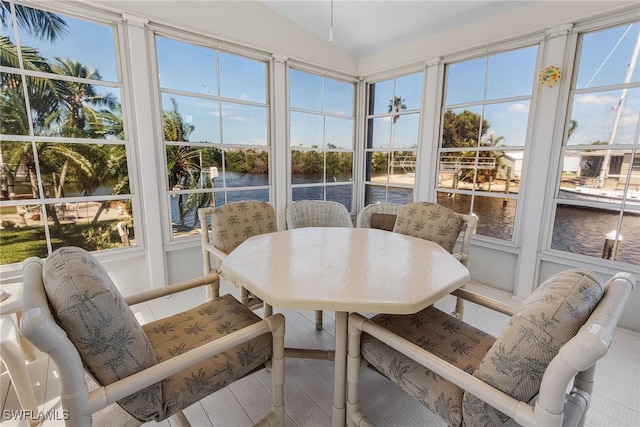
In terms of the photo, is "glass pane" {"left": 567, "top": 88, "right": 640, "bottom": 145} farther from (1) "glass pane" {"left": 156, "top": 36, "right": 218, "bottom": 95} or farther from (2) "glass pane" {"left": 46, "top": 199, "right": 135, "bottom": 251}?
(2) "glass pane" {"left": 46, "top": 199, "right": 135, "bottom": 251}

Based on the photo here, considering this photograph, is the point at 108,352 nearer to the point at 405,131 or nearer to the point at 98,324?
the point at 98,324

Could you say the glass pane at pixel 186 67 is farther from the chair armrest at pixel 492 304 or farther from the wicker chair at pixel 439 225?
the chair armrest at pixel 492 304

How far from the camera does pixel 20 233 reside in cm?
209

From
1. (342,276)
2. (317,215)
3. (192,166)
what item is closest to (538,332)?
(342,276)

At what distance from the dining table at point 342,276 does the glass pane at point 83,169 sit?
1392 mm

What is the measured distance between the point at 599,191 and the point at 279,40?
3.00 m

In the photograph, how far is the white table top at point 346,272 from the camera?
1087 mm

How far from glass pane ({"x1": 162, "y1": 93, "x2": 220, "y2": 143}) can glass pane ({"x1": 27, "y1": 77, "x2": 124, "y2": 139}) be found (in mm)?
349

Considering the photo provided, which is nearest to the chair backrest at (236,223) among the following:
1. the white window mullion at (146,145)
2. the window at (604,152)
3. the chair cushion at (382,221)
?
the white window mullion at (146,145)

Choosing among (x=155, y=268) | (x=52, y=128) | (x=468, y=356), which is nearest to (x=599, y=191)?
(x=468, y=356)

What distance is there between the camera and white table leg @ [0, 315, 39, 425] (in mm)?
1263

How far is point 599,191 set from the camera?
2.26 metres

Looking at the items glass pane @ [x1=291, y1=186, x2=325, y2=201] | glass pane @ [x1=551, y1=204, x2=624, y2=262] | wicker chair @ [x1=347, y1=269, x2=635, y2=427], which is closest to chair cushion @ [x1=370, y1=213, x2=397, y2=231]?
glass pane @ [x1=291, y1=186, x2=325, y2=201]

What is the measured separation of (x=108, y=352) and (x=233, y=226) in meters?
1.31
